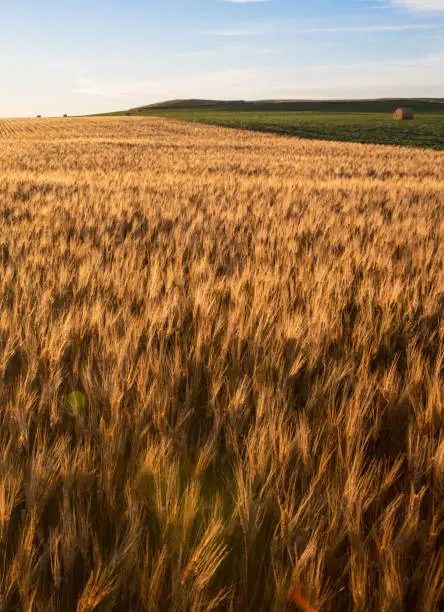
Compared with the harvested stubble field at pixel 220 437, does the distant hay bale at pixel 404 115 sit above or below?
above

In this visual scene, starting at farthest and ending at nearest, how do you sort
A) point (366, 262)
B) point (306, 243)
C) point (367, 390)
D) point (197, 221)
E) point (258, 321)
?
point (197, 221) < point (306, 243) < point (366, 262) < point (258, 321) < point (367, 390)

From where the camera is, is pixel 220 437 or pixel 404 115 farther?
pixel 404 115

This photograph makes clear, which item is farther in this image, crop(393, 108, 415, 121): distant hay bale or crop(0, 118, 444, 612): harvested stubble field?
crop(393, 108, 415, 121): distant hay bale

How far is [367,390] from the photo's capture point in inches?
60.9

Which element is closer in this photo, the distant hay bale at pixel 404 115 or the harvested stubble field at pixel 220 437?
the harvested stubble field at pixel 220 437

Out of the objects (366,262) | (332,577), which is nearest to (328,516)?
(332,577)

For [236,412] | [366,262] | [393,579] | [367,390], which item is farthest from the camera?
[366,262]

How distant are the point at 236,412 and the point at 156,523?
1.45 feet

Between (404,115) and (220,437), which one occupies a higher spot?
(404,115)

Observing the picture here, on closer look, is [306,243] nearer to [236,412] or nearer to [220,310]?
[220,310]

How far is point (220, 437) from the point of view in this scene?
1.41 metres

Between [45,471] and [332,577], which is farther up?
[45,471]

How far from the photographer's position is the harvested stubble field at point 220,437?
90 centimetres

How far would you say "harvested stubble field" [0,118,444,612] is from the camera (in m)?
0.90
